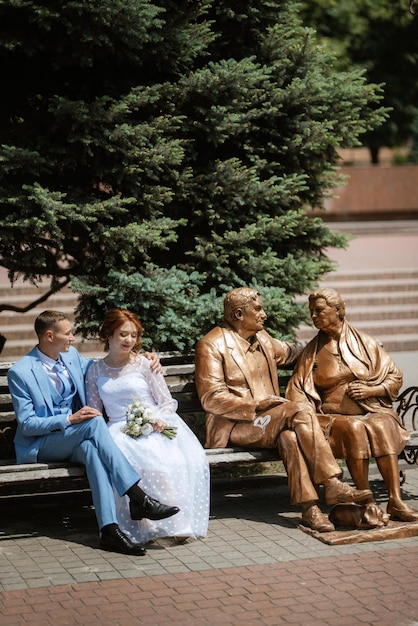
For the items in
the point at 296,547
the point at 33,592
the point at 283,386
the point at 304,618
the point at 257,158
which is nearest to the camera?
the point at 304,618

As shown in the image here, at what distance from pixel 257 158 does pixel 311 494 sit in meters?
3.02

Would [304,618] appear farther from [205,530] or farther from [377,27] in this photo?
[377,27]

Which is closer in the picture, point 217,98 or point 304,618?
point 304,618

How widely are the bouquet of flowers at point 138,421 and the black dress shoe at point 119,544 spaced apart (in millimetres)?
623

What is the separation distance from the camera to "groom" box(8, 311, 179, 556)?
22.0 feet

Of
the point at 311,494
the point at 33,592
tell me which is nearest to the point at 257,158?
the point at 311,494

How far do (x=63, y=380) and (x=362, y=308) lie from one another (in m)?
8.98

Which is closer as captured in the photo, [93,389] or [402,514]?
[402,514]

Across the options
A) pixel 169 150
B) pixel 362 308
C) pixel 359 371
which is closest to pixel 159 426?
pixel 359 371

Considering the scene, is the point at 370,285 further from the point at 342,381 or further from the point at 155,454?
the point at 155,454

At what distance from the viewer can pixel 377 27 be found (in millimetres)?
33344

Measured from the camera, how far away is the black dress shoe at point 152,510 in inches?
264

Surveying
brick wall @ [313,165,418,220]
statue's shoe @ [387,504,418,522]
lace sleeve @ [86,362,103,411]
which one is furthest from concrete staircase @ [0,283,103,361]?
brick wall @ [313,165,418,220]

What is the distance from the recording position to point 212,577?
627 cm
